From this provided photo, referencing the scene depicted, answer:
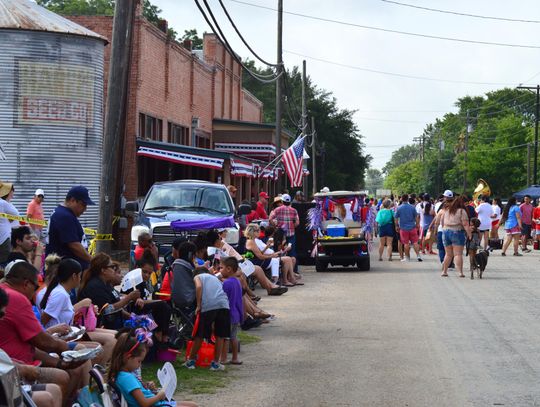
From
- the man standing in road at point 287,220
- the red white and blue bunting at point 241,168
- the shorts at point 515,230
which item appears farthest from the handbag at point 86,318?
the red white and blue bunting at point 241,168

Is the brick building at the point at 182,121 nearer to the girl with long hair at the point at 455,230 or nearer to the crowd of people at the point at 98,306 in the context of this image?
the girl with long hair at the point at 455,230

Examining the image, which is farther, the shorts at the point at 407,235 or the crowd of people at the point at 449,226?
the shorts at the point at 407,235

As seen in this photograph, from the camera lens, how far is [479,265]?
78.1ft

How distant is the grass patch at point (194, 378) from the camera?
10.7m

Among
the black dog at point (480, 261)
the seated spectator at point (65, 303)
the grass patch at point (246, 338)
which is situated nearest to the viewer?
the seated spectator at point (65, 303)

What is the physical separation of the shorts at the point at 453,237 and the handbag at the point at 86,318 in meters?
15.2

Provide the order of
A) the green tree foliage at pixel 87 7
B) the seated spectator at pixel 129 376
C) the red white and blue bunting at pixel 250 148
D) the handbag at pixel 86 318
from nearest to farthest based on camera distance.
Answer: the seated spectator at pixel 129 376 < the handbag at pixel 86 318 < the red white and blue bunting at pixel 250 148 < the green tree foliage at pixel 87 7

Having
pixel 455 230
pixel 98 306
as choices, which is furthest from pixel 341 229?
pixel 98 306

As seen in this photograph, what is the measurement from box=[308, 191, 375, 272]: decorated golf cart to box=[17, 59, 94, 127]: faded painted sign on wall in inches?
279

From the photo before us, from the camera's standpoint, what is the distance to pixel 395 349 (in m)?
13.2

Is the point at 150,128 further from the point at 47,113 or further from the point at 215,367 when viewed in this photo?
the point at 215,367

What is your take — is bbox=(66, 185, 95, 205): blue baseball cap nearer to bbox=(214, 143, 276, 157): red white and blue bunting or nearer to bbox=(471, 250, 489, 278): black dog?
bbox=(471, 250, 489, 278): black dog

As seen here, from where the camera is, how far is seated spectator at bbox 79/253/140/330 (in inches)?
436

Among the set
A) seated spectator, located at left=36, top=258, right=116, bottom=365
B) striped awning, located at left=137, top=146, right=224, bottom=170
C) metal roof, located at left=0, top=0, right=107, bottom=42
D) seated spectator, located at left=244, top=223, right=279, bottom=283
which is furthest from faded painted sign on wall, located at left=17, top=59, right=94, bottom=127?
seated spectator, located at left=36, top=258, right=116, bottom=365
